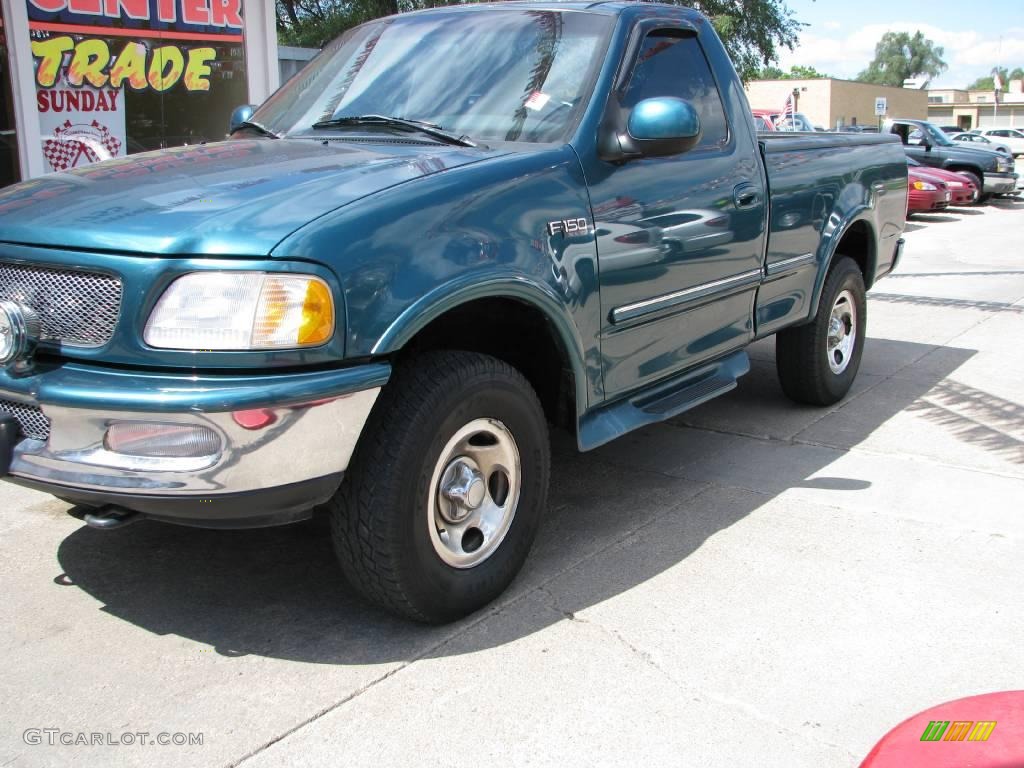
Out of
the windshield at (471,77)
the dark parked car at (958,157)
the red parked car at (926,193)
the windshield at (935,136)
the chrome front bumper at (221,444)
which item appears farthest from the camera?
the windshield at (935,136)

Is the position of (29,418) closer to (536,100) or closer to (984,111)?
(536,100)

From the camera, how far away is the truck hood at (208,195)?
9.26ft

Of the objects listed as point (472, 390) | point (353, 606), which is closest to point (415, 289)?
point (472, 390)

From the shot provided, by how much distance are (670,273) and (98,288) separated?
213cm

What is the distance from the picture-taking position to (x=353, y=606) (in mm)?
3539

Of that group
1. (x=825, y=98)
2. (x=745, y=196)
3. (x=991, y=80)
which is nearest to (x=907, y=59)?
(x=991, y=80)

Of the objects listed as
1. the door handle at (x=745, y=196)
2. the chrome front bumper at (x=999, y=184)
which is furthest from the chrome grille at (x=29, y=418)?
the chrome front bumper at (x=999, y=184)

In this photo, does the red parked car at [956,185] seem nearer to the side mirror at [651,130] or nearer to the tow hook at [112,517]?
the side mirror at [651,130]

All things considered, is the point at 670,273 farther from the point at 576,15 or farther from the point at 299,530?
the point at 299,530

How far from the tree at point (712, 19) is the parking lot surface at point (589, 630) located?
16542 mm

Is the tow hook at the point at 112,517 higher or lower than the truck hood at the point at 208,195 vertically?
lower

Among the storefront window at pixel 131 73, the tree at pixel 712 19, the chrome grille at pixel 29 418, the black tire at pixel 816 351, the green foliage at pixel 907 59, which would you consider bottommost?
the black tire at pixel 816 351

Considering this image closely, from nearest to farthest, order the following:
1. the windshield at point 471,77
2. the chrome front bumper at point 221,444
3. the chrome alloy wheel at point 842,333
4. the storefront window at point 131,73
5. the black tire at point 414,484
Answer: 1. the chrome front bumper at point 221,444
2. the black tire at point 414,484
3. the windshield at point 471,77
4. the chrome alloy wheel at point 842,333
5. the storefront window at point 131,73

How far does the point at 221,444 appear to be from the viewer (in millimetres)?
2734
